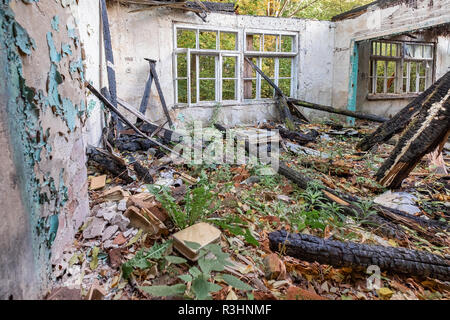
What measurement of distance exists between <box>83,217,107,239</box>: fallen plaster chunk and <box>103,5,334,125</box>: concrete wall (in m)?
5.03

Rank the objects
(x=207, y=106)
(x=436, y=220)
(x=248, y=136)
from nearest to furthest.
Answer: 1. (x=436, y=220)
2. (x=248, y=136)
3. (x=207, y=106)

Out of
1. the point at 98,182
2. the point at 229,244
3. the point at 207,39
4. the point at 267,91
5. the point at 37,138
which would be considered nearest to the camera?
the point at 37,138

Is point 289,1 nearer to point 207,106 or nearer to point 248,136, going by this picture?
point 207,106

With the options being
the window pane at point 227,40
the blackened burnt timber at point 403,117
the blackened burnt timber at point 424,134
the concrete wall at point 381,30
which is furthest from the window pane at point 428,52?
the blackened burnt timber at point 424,134

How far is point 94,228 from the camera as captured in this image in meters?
1.91

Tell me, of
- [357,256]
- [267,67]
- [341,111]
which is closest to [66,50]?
[357,256]

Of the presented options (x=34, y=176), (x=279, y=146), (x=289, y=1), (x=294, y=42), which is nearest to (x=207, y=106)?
(x=279, y=146)

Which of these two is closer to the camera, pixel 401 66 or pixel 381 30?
pixel 381 30

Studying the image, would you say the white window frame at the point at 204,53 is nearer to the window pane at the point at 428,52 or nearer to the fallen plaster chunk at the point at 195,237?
the fallen plaster chunk at the point at 195,237

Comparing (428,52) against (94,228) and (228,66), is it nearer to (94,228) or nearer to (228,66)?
(228,66)


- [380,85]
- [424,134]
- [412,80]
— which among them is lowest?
[424,134]

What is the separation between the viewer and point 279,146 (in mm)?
5238

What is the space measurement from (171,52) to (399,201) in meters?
5.68
